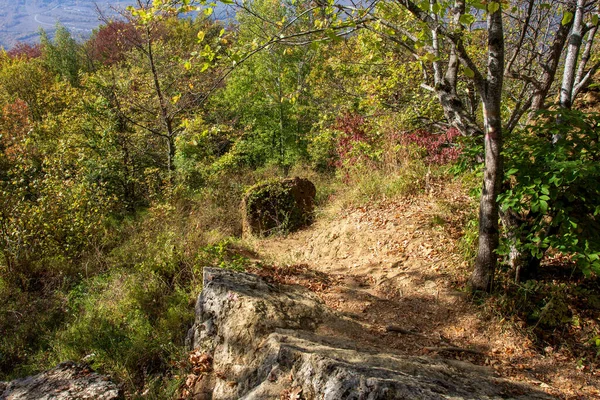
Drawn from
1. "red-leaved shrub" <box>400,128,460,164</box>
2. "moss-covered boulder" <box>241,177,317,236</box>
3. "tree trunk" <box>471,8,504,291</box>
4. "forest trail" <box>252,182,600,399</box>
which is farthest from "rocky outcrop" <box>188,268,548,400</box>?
"red-leaved shrub" <box>400,128,460,164</box>

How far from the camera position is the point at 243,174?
13.5 meters

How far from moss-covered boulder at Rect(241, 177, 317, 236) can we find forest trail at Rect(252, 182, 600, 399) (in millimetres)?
481

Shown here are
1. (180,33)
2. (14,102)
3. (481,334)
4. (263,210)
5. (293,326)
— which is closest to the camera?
(293,326)

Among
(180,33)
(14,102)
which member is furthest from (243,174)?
(180,33)

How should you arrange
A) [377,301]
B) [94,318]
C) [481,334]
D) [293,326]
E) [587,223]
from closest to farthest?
[587,223]
[293,326]
[481,334]
[377,301]
[94,318]

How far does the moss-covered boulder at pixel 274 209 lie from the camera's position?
870cm

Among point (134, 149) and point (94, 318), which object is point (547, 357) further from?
point (134, 149)

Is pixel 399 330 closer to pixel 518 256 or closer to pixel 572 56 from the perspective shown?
pixel 518 256

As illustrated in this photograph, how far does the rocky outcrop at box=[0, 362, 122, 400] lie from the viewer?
3551 millimetres

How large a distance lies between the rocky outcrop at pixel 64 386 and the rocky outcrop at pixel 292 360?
0.85m

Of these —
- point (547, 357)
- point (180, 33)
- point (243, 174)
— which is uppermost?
point (180, 33)

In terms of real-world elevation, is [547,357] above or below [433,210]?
below

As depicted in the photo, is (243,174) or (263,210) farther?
(243,174)

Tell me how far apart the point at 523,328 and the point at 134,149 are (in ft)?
39.2
